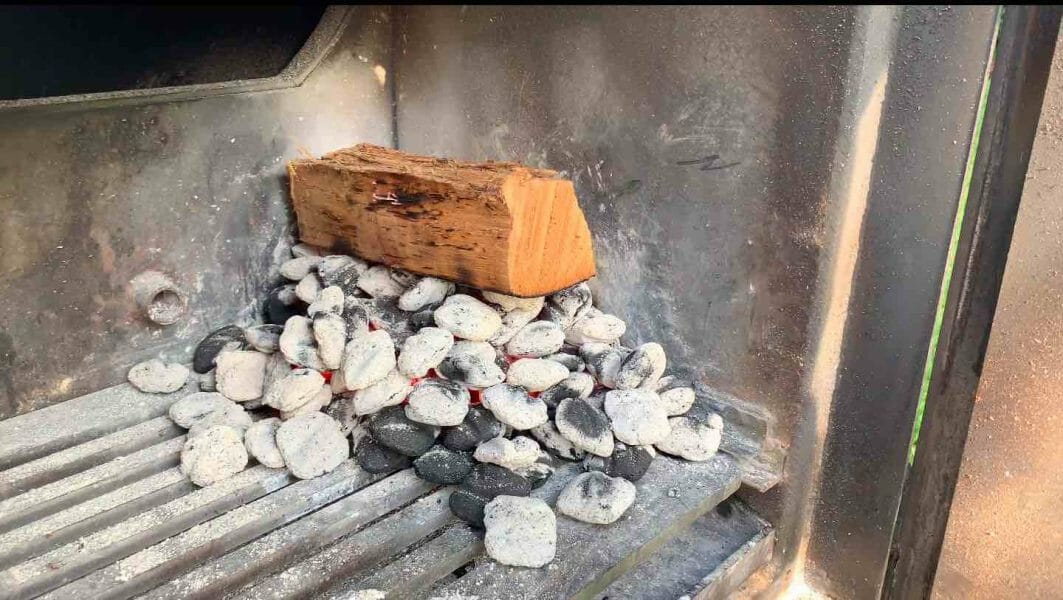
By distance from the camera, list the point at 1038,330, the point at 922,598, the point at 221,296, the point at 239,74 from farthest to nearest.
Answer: the point at 239,74
the point at 221,296
the point at 922,598
the point at 1038,330

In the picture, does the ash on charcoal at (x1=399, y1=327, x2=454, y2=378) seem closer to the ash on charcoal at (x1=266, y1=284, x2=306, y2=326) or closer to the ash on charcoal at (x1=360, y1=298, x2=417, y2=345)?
the ash on charcoal at (x1=360, y1=298, x2=417, y2=345)

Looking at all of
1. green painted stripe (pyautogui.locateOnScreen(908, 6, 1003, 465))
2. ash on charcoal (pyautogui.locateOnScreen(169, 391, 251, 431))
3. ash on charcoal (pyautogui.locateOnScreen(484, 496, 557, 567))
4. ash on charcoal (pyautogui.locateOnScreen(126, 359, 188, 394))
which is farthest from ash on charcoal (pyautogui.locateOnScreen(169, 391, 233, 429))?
green painted stripe (pyautogui.locateOnScreen(908, 6, 1003, 465))

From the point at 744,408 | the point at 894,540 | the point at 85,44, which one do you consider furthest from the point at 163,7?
the point at 894,540

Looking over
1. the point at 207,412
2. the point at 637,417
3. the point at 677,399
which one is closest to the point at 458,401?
the point at 637,417

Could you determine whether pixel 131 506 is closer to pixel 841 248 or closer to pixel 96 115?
pixel 96 115

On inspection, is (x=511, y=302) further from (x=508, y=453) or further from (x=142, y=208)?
Answer: (x=142, y=208)

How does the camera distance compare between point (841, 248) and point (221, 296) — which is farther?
point (221, 296)
